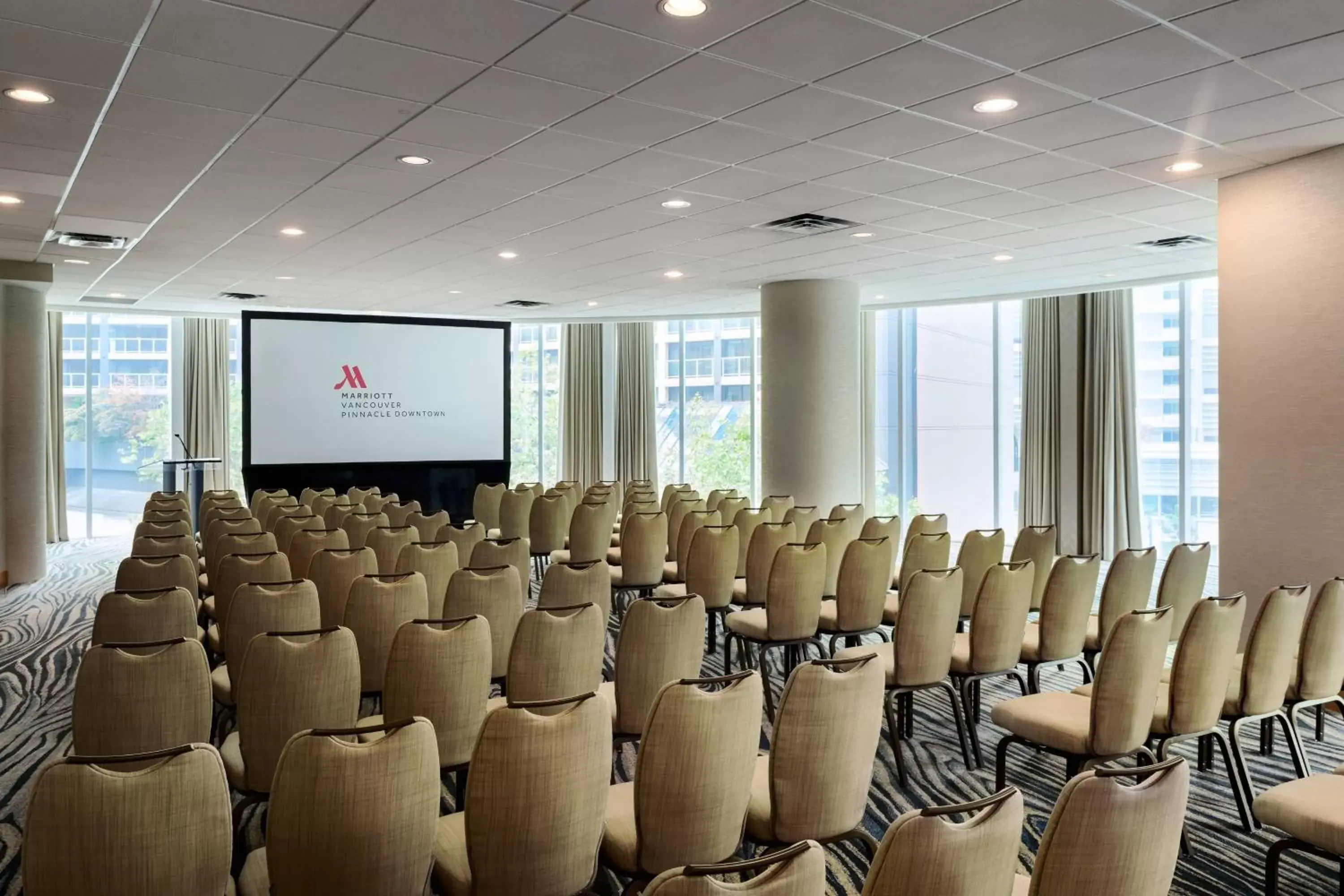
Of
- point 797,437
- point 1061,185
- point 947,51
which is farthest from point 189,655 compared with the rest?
point 797,437

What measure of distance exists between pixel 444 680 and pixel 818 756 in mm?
1446

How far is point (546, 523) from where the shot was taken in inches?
360

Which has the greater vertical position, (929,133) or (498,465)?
(929,133)

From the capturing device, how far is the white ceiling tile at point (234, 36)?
3.78m

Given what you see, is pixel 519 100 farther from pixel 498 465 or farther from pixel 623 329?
pixel 623 329

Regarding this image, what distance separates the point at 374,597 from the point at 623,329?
13294mm

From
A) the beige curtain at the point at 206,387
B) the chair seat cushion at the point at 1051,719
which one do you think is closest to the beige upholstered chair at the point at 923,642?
the chair seat cushion at the point at 1051,719

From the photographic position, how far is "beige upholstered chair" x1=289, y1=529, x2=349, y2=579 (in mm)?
6371

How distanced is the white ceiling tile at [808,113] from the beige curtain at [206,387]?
13.2m

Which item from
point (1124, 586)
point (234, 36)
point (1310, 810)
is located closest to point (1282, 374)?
point (1124, 586)

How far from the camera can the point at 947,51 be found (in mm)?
4195

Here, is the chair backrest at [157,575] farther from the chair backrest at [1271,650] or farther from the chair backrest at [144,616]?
the chair backrest at [1271,650]

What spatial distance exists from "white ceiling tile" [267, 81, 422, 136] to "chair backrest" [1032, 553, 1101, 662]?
4.05m

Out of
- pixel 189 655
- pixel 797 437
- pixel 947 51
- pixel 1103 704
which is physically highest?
pixel 947 51
